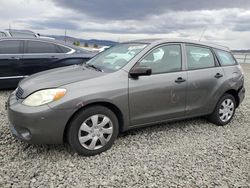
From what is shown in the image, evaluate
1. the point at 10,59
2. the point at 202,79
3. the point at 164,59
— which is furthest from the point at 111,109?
the point at 10,59

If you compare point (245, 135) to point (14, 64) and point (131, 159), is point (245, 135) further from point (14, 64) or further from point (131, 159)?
point (14, 64)

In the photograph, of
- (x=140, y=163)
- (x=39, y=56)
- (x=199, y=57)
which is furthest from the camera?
(x=39, y=56)

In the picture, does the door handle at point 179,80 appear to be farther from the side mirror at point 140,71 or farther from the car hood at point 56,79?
the car hood at point 56,79

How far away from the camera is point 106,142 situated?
326cm

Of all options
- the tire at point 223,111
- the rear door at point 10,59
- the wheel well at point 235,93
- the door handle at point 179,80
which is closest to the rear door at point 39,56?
the rear door at point 10,59

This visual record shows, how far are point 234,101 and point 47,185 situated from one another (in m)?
3.67

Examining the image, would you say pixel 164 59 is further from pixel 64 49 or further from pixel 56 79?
pixel 64 49

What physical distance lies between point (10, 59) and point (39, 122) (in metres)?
3.65

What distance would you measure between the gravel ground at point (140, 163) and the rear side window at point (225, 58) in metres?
1.39

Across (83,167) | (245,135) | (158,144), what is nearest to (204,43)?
(245,135)

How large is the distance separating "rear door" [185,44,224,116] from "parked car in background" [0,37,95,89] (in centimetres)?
328

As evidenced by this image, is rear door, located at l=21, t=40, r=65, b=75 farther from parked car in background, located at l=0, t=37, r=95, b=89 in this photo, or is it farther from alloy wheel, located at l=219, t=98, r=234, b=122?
alloy wheel, located at l=219, t=98, r=234, b=122

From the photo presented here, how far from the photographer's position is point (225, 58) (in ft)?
15.0

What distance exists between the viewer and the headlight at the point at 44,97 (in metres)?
2.89
